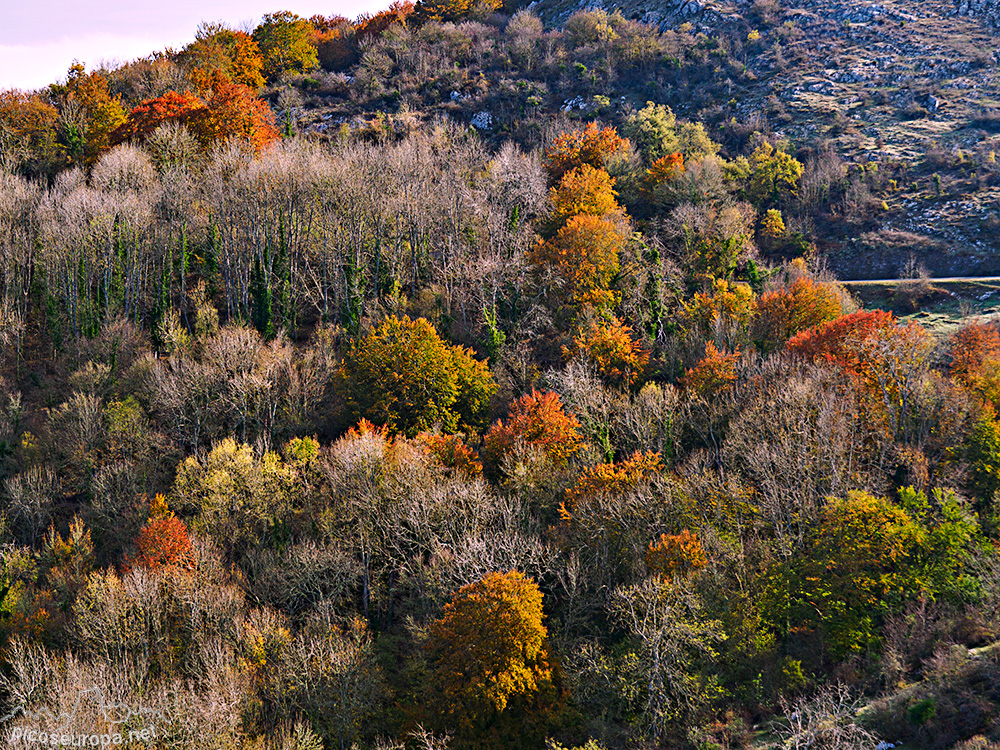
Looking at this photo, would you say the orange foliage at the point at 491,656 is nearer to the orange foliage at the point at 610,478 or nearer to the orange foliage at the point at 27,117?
the orange foliage at the point at 610,478

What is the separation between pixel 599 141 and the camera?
92438 mm

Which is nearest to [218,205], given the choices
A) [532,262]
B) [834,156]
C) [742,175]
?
[532,262]

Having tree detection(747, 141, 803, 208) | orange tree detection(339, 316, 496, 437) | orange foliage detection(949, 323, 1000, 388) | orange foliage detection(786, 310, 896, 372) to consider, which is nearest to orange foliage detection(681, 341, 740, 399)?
orange foliage detection(786, 310, 896, 372)

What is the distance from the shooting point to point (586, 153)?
92.0 m

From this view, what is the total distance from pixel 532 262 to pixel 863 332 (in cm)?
3106

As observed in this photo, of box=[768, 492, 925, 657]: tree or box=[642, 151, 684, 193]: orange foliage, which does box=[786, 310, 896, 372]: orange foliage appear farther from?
box=[642, 151, 684, 193]: orange foliage

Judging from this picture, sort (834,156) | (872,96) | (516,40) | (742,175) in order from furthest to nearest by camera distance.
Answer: (516,40) < (872,96) < (834,156) < (742,175)

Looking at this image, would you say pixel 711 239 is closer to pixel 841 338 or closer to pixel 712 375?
pixel 841 338

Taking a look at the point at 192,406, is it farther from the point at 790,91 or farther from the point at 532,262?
the point at 790,91

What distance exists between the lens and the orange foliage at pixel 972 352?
54719mm

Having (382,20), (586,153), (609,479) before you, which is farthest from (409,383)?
(382,20)

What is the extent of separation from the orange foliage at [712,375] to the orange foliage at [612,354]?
5331 mm

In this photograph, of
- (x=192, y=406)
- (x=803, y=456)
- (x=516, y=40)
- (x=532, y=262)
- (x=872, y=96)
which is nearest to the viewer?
(x=803, y=456)

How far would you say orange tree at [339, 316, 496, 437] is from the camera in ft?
188
